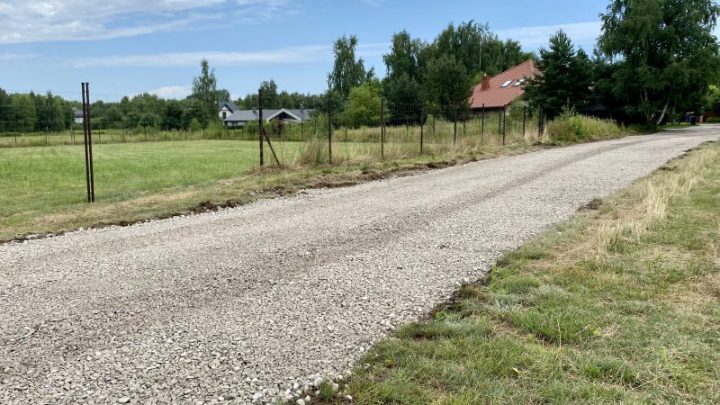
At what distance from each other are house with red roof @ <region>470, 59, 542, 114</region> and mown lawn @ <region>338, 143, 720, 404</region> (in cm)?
4530

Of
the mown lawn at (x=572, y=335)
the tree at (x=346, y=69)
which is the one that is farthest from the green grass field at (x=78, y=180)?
the tree at (x=346, y=69)

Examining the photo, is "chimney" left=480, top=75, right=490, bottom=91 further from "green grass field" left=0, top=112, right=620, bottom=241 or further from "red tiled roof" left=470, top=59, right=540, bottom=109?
"green grass field" left=0, top=112, right=620, bottom=241

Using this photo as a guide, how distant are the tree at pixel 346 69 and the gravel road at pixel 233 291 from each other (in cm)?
6523

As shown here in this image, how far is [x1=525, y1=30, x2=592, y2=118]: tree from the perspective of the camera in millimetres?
36250

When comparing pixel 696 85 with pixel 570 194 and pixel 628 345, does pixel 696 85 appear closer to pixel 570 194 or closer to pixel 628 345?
pixel 570 194

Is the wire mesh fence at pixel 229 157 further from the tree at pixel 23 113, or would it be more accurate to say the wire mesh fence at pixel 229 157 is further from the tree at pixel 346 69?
the tree at pixel 346 69

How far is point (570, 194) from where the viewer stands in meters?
9.58

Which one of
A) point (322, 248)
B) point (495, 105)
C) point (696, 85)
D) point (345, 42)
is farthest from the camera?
point (345, 42)

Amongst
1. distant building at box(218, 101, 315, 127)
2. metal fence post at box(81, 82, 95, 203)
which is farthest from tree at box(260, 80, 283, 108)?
metal fence post at box(81, 82, 95, 203)

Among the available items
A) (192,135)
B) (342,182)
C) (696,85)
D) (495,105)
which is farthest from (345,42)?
(342,182)

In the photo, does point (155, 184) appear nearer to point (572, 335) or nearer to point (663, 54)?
point (572, 335)

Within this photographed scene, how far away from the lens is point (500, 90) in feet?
175

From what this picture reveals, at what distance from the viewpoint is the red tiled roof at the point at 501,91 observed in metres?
50.5

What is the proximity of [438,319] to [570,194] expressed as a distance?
6.60 meters
